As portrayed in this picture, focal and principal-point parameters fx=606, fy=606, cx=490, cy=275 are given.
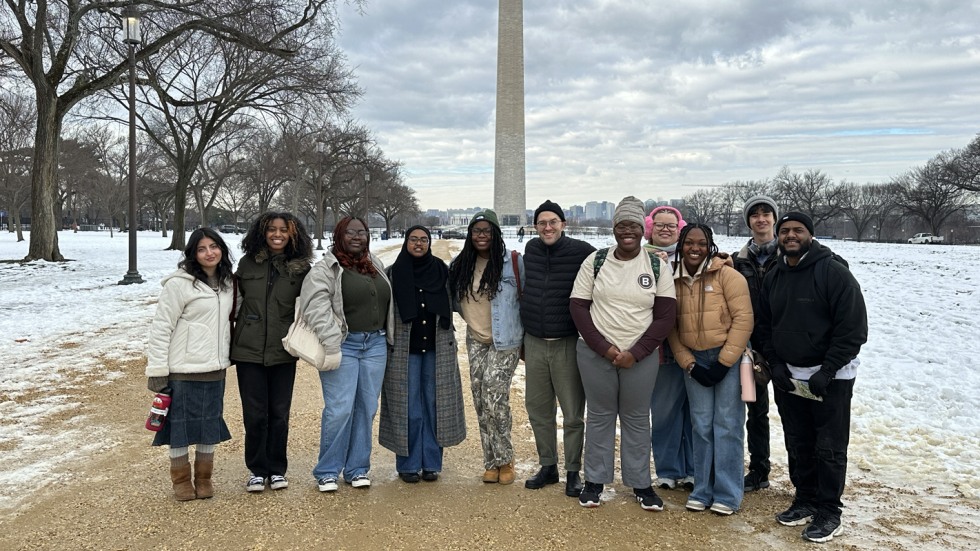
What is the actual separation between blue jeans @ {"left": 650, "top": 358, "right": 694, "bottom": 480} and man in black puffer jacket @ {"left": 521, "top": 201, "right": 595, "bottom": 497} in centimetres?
55

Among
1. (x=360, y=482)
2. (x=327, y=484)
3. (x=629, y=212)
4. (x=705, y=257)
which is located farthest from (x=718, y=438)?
(x=327, y=484)

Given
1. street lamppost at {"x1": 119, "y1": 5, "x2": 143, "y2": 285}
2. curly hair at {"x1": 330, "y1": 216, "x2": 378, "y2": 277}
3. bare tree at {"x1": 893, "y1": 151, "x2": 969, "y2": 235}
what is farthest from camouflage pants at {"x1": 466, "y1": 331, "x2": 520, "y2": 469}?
bare tree at {"x1": 893, "y1": 151, "x2": 969, "y2": 235}

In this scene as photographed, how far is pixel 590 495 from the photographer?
4.02 meters

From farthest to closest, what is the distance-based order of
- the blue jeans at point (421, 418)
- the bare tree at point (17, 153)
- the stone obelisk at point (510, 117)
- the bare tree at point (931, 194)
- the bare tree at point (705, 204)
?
1. the bare tree at point (705, 204)
2. the bare tree at point (931, 194)
3. the stone obelisk at point (510, 117)
4. the bare tree at point (17, 153)
5. the blue jeans at point (421, 418)

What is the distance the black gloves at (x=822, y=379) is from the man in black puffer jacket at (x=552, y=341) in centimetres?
147

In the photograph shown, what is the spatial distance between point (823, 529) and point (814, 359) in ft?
3.24

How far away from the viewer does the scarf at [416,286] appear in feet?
14.2

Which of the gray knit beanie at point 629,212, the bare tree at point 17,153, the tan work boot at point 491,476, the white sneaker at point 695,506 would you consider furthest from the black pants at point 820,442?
the bare tree at point 17,153

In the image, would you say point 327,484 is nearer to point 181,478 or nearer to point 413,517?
point 413,517

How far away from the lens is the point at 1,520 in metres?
3.66

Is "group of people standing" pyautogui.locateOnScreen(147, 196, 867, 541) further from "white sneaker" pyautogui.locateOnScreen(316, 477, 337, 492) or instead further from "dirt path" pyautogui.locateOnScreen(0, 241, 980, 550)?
"dirt path" pyautogui.locateOnScreen(0, 241, 980, 550)

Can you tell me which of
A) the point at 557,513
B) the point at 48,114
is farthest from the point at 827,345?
the point at 48,114

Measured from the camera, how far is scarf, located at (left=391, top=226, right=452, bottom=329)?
171 inches

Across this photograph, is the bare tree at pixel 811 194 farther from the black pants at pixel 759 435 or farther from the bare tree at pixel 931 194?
the black pants at pixel 759 435
